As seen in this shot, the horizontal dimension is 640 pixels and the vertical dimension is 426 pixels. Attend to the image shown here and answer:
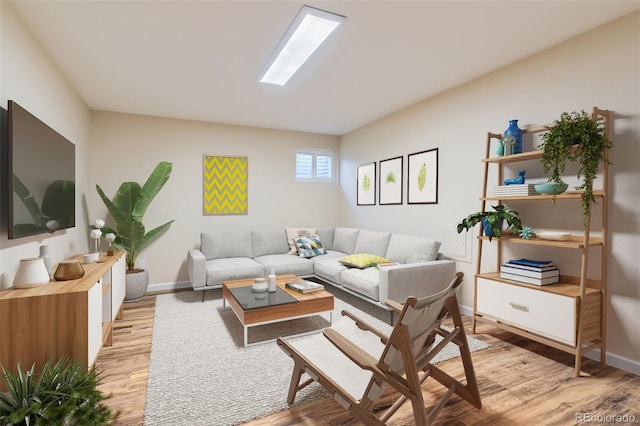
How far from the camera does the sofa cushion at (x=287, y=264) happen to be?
14.1 feet

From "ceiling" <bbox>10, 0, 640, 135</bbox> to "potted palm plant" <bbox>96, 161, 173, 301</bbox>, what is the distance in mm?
1012

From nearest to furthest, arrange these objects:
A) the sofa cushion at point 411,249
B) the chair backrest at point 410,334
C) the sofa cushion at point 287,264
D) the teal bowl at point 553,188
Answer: the chair backrest at point 410,334 < the teal bowl at point 553,188 < the sofa cushion at point 411,249 < the sofa cushion at point 287,264

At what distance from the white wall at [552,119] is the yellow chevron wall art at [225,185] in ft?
8.08

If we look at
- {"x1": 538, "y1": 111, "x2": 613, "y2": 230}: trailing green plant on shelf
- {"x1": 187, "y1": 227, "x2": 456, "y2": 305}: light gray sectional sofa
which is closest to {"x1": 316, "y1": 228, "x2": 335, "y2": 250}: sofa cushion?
{"x1": 187, "y1": 227, "x2": 456, "y2": 305}: light gray sectional sofa

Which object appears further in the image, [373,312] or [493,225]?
[373,312]

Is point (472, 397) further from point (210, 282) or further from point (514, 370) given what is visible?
point (210, 282)

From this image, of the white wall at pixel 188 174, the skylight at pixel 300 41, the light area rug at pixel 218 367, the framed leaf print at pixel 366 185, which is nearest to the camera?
the light area rug at pixel 218 367

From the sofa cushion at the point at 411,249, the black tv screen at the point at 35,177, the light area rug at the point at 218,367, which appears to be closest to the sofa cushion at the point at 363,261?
the sofa cushion at the point at 411,249

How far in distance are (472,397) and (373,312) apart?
1745mm

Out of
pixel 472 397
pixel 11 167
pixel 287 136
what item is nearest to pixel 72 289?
pixel 11 167

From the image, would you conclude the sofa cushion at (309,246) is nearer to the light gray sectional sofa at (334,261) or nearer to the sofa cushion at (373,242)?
the light gray sectional sofa at (334,261)

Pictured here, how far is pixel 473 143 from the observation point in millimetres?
3465

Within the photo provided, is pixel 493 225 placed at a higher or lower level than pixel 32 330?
higher

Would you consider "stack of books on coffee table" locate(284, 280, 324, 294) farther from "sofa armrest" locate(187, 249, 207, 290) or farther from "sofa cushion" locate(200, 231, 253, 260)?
"sofa cushion" locate(200, 231, 253, 260)
